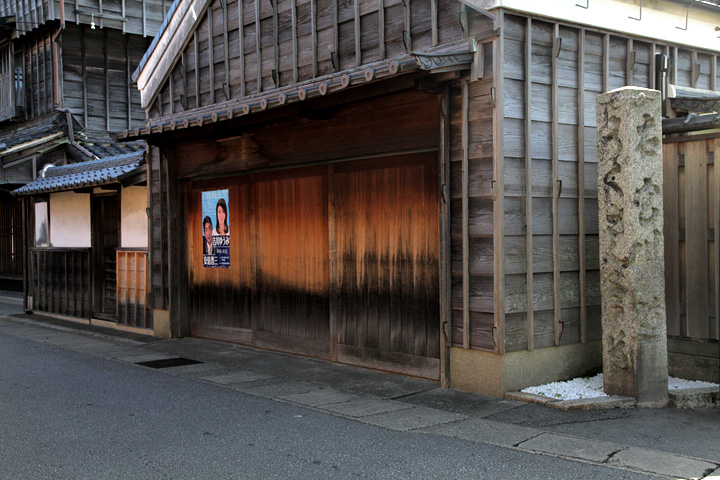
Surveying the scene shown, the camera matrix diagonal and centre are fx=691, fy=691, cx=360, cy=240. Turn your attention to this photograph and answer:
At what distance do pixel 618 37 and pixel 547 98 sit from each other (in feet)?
4.43

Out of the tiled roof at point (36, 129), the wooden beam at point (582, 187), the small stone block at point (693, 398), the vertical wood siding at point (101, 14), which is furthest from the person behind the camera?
the vertical wood siding at point (101, 14)

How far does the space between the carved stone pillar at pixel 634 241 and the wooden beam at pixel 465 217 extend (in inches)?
54.8

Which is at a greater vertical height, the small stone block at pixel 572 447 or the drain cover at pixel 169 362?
the small stone block at pixel 572 447

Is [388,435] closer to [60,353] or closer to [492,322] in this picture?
[492,322]

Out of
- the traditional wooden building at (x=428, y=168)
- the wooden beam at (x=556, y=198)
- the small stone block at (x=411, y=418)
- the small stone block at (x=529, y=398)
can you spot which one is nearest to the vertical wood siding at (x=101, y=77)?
the traditional wooden building at (x=428, y=168)

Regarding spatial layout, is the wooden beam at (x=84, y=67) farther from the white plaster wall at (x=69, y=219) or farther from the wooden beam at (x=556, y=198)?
the wooden beam at (x=556, y=198)

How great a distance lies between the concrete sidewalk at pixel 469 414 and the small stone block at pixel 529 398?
0.07 meters

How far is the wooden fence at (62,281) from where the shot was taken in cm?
1460

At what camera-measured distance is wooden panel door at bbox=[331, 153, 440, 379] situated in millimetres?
8109

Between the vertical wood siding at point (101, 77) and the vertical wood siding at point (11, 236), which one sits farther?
the vertical wood siding at point (11, 236)

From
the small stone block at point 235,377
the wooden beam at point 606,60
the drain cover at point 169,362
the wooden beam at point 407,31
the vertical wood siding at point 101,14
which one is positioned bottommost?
the drain cover at point 169,362

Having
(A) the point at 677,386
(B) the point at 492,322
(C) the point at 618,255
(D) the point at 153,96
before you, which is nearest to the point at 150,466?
(B) the point at 492,322

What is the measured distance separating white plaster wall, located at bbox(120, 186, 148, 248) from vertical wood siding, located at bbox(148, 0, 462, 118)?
1.69m

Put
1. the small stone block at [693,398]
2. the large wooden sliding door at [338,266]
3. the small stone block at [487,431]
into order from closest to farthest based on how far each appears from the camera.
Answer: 1. the small stone block at [487,431]
2. the small stone block at [693,398]
3. the large wooden sliding door at [338,266]
